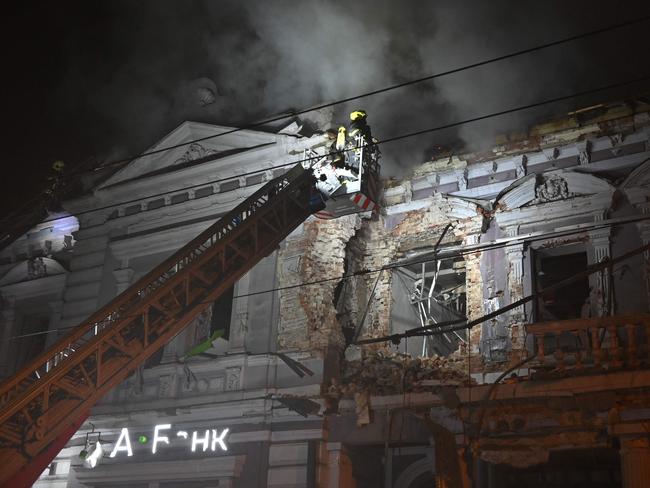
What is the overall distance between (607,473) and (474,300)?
3462 millimetres

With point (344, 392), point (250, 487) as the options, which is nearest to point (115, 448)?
point (250, 487)

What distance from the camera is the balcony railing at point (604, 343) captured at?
11.0 m

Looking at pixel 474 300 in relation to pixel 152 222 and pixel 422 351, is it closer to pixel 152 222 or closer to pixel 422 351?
pixel 422 351

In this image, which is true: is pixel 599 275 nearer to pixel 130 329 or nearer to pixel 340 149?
pixel 340 149

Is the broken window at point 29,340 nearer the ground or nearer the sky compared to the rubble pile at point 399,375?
nearer the sky

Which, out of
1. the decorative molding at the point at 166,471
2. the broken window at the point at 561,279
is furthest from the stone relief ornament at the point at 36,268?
the broken window at the point at 561,279

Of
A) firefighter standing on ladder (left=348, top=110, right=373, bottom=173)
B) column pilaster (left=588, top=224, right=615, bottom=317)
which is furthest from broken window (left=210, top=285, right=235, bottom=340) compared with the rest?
column pilaster (left=588, top=224, right=615, bottom=317)

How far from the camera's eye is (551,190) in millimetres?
13914

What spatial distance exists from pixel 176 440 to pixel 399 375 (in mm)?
4364

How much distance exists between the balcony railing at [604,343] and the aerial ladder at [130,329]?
447 cm

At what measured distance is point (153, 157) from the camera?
1797cm

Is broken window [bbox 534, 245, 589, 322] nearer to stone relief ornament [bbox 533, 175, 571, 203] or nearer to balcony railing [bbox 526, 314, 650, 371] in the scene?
stone relief ornament [bbox 533, 175, 571, 203]

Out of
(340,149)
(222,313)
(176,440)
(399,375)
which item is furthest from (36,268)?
(399,375)

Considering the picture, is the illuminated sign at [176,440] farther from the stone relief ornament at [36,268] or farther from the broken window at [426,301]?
the stone relief ornament at [36,268]
